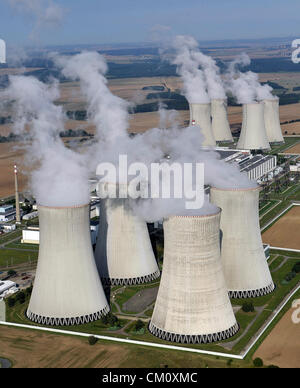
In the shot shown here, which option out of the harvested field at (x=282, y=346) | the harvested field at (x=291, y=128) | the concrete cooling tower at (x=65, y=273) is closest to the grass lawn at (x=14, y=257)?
the concrete cooling tower at (x=65, y=273)

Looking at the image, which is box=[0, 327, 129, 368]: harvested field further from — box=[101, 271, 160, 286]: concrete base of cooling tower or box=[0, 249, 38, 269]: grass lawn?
box=[0, 249, 38, 269]: grass lawn

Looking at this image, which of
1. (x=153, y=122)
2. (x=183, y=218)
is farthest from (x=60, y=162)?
(x=153, y=122)

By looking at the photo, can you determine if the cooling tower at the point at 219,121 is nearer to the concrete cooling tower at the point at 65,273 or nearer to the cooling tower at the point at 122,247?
the cooling tower at the point at 122,247

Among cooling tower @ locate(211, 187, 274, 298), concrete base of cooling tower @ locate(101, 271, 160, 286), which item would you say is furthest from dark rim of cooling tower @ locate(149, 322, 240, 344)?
concrete base of cooling tower @ locate(101, 271, 160, 286)

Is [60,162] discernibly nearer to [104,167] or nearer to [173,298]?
[104,167]

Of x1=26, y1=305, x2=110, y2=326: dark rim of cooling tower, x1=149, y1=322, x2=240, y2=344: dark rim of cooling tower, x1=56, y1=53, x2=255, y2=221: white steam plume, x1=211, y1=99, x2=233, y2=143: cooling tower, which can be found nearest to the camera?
x1=149, y1=322, x2=240, y2=344: dark rim of cooling tower
